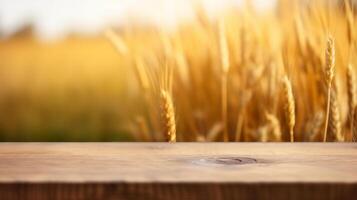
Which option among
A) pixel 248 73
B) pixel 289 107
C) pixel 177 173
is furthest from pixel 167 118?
pixel 248 73

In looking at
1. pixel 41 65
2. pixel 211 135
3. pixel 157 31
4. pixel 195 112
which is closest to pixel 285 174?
pixel 157 31

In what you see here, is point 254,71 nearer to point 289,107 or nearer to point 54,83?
point 289,107

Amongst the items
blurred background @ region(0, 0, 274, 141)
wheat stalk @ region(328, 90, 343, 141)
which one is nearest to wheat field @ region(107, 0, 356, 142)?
wheat stalk @ region(328, 90, 343, 141)

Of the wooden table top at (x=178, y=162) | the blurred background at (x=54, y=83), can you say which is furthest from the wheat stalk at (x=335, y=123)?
the blurred background at (x=54, y=83)

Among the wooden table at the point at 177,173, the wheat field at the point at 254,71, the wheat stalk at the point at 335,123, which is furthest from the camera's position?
the wheat field at the point at 254,71

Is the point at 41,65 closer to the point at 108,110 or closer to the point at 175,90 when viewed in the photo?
the point at 108,110

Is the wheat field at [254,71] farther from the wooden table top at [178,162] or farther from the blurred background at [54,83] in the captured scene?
the blurred background at [54,83]
